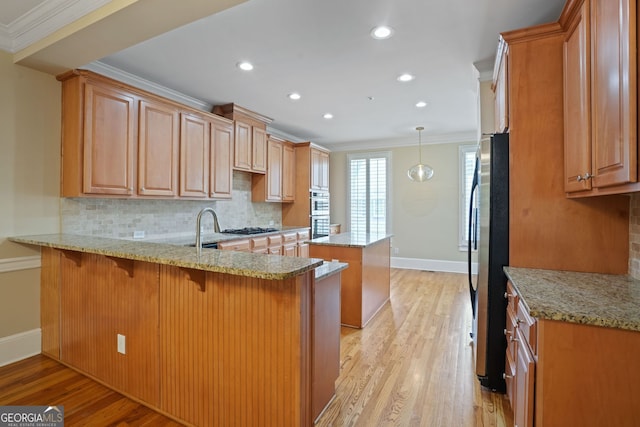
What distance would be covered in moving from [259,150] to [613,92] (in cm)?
406

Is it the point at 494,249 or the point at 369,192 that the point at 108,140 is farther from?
the point at 369,192

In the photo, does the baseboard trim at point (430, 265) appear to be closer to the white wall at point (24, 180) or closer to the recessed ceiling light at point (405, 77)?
the recessed ceiling light at point (405, 77)

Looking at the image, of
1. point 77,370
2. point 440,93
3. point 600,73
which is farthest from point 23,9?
point 440,93

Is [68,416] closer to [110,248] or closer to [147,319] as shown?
[147,319]

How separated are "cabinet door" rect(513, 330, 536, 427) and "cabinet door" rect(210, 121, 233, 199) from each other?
135 inches

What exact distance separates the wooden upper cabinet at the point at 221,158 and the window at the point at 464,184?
419 cm

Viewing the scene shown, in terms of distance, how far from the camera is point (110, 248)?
1.91 metres

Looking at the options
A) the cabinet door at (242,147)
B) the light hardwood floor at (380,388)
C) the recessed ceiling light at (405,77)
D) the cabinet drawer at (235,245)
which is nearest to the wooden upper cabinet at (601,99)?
the light hardwood floor at (380,388)

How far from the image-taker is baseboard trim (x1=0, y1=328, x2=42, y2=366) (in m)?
2.44

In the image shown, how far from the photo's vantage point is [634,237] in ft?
5.60

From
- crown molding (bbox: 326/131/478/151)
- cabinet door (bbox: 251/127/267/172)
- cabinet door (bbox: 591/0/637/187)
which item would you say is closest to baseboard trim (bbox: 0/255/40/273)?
cabinet door (bbox: 251/127/267/172)

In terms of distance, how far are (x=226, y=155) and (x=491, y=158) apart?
10.3ft

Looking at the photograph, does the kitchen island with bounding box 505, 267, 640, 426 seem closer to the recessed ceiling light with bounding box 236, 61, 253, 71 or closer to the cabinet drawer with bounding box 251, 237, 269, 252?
the recessed ceiling light with bounding box 236, 61, 253, 71

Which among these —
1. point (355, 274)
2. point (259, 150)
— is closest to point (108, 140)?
point (259, 150)
